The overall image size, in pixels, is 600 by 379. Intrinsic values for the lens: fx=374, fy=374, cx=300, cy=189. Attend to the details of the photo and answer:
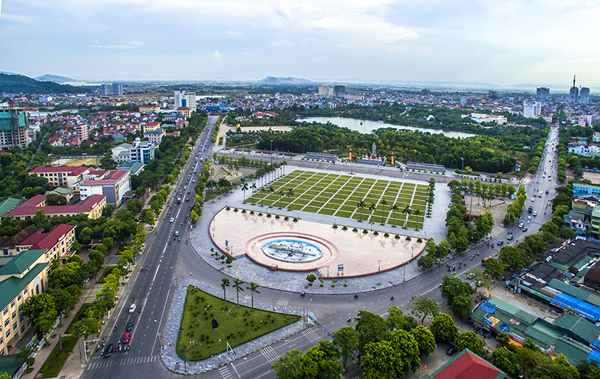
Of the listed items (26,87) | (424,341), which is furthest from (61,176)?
(26,87)

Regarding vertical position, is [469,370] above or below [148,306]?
above

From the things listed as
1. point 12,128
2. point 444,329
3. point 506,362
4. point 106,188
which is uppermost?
point 12,128

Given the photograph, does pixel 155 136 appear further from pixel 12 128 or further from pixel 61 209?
pixel 61 209

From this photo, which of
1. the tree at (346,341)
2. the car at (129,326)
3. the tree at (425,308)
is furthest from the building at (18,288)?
the tree at (425,308)

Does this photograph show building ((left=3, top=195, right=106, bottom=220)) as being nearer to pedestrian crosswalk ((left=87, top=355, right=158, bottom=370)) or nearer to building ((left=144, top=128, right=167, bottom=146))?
pedestrian crosswalk ((left=87, top=355, right=158, bottom=370))

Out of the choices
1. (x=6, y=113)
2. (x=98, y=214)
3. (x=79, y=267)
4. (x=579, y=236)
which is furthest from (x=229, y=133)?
(x=579, y=236)

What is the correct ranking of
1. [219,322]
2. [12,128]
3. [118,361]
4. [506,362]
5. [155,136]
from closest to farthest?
1. [506,362]
2. [118,361]
3. [219,322]
4. [12,128]
5. [155,136]

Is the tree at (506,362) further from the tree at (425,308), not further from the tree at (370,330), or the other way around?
the tree at (370,330)
